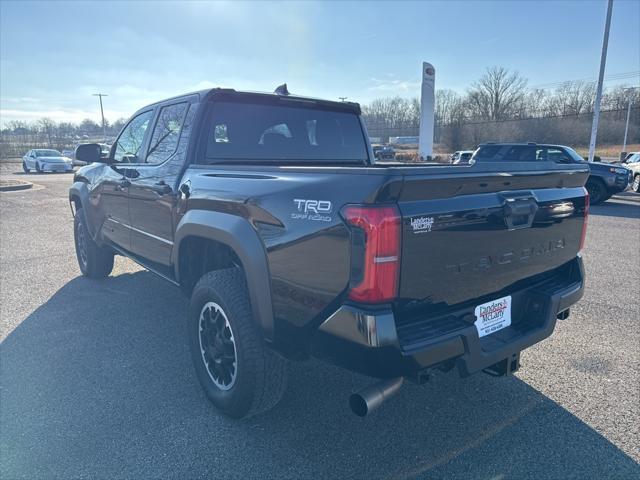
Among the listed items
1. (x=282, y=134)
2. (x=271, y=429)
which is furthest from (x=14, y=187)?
(x=271, y=429)

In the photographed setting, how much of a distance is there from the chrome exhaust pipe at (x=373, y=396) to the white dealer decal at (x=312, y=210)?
31.5 inches

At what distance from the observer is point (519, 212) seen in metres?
2.23

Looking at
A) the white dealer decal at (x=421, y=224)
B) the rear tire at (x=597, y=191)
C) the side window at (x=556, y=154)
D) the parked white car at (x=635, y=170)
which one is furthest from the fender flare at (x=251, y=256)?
the parked white car at (x=635, y=170)

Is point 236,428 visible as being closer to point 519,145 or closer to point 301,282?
point 301,282

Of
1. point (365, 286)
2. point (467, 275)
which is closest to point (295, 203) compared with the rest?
point (365, 286)

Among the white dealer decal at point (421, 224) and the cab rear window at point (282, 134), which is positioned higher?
the cab rear window at point (282, 134)

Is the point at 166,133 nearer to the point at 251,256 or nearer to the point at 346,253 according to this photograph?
the point at 251,256

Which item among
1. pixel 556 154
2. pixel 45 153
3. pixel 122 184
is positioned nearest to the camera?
pixel 122 184

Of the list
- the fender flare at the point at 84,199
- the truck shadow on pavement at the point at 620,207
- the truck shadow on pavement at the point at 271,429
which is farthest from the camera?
the truck shadow on pavement at the point at 620,207

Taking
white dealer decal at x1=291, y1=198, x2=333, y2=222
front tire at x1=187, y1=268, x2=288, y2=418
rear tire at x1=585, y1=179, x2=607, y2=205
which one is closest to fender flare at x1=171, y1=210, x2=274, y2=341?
front tire at x1=187, y1=268, x2=288, y2=418

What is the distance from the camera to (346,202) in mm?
1880

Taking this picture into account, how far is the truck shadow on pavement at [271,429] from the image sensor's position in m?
2.32

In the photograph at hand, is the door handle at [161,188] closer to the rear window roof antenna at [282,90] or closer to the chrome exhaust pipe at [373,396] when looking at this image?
the rear window roof antenna at [282,90]

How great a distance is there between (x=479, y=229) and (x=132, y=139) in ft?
12.2
